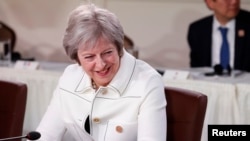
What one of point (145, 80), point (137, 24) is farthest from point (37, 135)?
point (137, 24)

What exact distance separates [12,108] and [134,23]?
292 cm

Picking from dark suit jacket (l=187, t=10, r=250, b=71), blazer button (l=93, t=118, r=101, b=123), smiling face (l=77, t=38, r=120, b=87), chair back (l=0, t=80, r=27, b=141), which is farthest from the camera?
dark suit jacket (l=187, t=10, r=250, b=71)

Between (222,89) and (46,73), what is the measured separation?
1.20 m

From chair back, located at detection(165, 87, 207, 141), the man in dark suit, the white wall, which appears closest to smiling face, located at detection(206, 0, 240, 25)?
the man in dark suit

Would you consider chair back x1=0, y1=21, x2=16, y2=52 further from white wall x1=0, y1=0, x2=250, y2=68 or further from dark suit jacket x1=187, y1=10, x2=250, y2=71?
dark suit jacket x1=187, y1=10, x2=250, y2=71

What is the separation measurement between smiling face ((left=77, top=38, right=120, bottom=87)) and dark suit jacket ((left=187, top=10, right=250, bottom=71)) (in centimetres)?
229

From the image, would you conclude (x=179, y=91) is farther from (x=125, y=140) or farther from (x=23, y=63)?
(x=23, y=63)

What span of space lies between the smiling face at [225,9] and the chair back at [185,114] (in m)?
2.19

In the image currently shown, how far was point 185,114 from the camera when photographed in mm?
1776

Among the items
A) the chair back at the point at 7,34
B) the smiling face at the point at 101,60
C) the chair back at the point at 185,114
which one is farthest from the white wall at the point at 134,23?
the smiling face at the point at 101,60

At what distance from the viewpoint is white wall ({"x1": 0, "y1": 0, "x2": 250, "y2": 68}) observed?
4.68 metres

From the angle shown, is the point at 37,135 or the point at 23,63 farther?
the point at 23,63

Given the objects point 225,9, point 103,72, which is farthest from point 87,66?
point 225,9

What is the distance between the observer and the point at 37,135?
1413 mm
